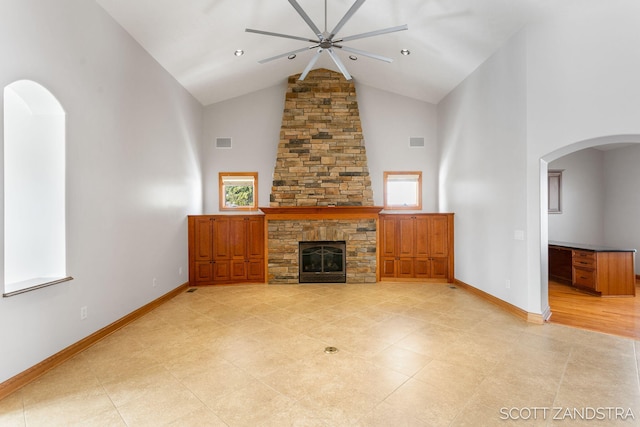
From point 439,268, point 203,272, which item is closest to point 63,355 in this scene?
point 203,272

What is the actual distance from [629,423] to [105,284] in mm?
4865

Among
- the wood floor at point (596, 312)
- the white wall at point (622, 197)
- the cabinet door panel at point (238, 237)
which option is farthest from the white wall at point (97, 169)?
the white wall at point (622, 197)

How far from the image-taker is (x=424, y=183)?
22.3ft

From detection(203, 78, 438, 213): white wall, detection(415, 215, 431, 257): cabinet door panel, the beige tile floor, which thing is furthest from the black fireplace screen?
the beige tile floor

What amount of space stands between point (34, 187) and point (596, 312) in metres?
6.93

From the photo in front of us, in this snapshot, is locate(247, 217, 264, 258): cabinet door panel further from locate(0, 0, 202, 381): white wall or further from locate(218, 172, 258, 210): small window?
locate(0, 0, 202, 381): white wall

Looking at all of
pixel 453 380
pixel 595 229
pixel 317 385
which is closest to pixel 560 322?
pixel 453 380

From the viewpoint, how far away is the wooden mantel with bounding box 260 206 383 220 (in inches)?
236

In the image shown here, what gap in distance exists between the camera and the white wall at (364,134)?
6.72 m

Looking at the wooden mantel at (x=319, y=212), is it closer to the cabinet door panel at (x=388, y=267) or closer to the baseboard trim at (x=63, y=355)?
the cabinet door panel at (x=388, y=267)

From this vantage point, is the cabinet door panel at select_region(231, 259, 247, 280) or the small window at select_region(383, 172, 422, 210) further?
the small window at select_region(383, 172, 422, 210)

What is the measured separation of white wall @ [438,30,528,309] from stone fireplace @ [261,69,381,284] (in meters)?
1.71

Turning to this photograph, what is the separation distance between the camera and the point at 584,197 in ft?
21.6

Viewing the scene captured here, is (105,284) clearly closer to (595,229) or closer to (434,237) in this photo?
(434,237)
